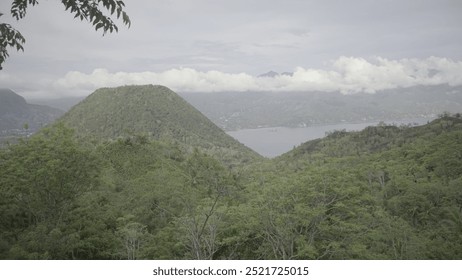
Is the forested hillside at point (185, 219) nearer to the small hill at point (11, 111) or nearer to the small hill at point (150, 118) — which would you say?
the small hill at point (11, 111)

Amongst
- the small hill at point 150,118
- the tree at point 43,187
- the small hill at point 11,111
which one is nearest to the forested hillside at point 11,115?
the small hill at point 11,111

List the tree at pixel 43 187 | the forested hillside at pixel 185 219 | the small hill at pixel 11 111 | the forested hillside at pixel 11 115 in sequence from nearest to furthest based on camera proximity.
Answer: the small hill at pixel 11 111 < the forested hillside at pixel 11 115 < the tree at pixel 43 187 < the forested hillside at pixel 185 219

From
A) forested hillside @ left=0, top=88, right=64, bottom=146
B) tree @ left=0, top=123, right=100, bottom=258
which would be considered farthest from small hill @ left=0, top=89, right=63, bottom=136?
tree @ left=0, top=123, right=100, bottom=258

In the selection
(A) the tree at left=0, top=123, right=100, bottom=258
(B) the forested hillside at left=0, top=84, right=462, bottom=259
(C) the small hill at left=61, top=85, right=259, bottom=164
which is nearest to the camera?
(A) the tree at left=0, top=123, right=100, bottom=258

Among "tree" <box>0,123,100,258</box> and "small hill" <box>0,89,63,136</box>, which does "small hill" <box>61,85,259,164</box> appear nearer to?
"tree" <box>0,123,100,258</box>

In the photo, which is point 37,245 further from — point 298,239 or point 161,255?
point 298,239

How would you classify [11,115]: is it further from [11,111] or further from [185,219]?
[185,219]

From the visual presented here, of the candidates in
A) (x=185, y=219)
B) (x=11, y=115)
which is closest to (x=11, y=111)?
(x=11, y=115)

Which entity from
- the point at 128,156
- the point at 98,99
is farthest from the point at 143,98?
the point at 128,156
